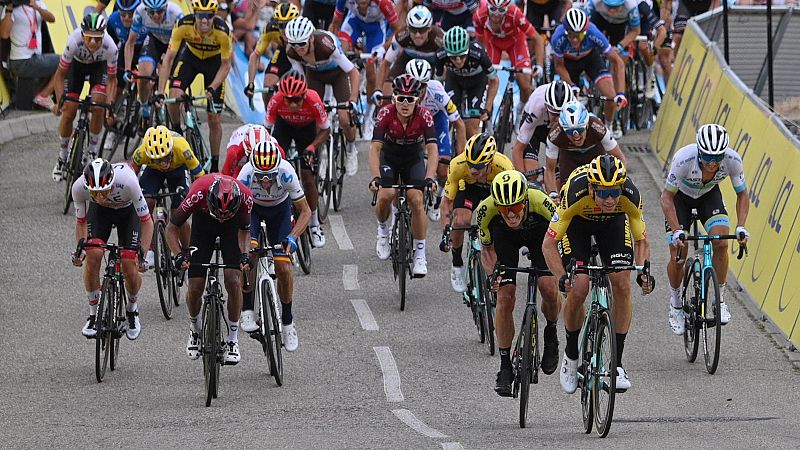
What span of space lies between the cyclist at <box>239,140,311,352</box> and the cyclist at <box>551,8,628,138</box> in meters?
6.20

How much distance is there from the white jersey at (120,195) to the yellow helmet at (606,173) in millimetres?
4006

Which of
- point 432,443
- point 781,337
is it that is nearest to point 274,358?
point 432,443

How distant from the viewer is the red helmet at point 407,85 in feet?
51.4

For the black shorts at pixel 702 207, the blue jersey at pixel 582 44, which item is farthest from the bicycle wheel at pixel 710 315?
the blue jersey at pixel 582 44

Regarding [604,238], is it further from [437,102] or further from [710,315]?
[437,102]

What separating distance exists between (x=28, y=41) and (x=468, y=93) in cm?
651

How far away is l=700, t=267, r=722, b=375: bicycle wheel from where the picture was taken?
13414mm

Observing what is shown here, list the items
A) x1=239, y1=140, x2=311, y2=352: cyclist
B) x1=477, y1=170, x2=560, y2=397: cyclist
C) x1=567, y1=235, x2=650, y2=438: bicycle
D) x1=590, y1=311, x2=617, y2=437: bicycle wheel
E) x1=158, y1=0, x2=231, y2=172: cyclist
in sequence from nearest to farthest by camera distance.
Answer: x1=590, y1=311, x2=617, y2=437: bicycle wheel → x1=567, y1=235, x2=650, y2=438: bicycle → x1=477, y1=170, x2=560, y2=397: cyclist → x1=239, y1=140, x2=311, y2=352: cyclist → x1=158, y1=0, x2=231, y2=172: cyclist

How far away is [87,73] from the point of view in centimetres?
1925

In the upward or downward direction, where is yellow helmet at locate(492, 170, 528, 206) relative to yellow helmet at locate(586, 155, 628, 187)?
downward

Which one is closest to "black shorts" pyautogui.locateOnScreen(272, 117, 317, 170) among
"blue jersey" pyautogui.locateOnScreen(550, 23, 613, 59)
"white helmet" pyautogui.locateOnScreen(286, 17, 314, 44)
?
"white helmet" pyautogui.locateOnScreen(286, 17, 314, 44)

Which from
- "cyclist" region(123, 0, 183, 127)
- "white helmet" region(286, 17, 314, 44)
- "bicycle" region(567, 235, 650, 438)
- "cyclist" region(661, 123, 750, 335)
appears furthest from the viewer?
"cyclist" region(123, 0, 183, 127)

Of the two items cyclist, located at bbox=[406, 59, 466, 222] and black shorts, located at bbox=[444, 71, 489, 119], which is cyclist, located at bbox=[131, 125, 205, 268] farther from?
black shorts, located at bbox=[444, 71, 489, 119]

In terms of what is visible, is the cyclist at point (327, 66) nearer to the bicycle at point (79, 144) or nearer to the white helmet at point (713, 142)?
the bicycle at point (79, 144)
